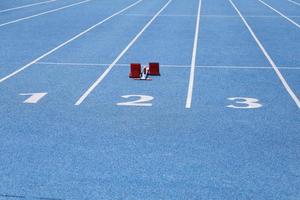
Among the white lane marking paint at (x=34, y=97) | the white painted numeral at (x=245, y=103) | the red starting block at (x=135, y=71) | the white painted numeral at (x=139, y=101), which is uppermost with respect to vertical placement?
the red starting block at (x=135, y=71)

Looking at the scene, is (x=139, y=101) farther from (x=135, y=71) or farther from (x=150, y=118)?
(x=135, y=71)

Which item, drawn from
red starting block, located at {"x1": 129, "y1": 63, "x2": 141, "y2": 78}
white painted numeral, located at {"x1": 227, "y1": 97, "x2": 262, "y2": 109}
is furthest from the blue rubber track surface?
red starting block, located at {"x1": 129, "y1": 63, "x2": 141, "y2": 78}

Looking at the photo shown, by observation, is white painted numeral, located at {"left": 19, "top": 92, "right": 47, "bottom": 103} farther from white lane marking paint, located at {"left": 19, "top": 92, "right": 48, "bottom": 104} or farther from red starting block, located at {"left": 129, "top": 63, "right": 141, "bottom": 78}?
red starting block, located at {"left": 129, "top": 63, "right": 141, "bottom": 78}

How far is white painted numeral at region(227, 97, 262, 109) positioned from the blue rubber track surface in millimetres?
21

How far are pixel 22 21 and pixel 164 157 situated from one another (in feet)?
51.6

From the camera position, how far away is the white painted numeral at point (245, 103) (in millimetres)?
9305

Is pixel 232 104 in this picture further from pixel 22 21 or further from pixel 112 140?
pixel 22 21

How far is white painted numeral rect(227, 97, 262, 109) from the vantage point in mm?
9305

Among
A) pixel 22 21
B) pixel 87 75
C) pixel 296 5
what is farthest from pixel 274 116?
pixel 296 5

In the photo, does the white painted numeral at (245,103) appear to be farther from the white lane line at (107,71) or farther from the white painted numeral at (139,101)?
the white lane line at (107,71)

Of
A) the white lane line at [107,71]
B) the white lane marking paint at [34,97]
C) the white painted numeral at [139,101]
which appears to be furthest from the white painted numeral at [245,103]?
the white lane marking paint at [34,97]

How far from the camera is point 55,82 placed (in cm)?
1096

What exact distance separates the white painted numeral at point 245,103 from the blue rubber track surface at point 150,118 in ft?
0.07

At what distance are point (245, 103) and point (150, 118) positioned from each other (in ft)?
6.73
